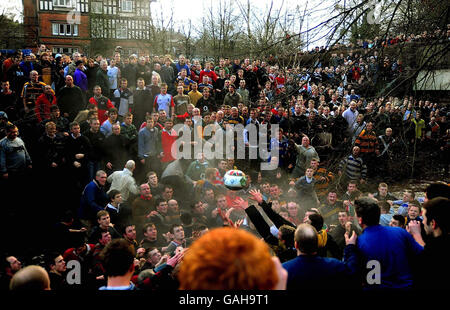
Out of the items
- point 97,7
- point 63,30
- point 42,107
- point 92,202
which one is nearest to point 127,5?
point 97,7

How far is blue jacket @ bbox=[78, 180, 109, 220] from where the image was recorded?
691 centimetres

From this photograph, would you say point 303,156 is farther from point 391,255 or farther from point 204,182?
point 391,255

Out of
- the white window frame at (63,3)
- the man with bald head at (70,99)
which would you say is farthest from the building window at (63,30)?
the man with bald head at (70,99)

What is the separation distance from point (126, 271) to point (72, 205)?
5864 millimetres

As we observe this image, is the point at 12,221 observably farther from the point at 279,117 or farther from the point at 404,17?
the point at 404,17

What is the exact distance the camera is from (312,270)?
8.57 ft

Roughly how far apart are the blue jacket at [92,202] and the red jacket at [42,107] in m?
2.39

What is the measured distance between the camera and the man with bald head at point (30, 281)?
231cm

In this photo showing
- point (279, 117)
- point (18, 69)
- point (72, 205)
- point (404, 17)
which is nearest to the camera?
point (404, 17)

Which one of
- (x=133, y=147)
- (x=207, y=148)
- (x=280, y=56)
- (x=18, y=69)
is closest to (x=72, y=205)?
(x=133, y=147)

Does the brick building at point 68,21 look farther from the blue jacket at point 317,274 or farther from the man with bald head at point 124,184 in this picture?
the blue jacket at point 317,274

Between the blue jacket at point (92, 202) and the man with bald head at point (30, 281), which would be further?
the blue jacket at point (92, 202)

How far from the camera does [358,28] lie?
17.9ft
